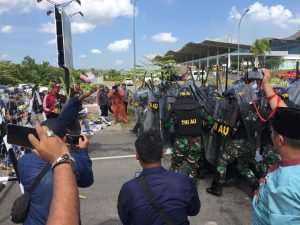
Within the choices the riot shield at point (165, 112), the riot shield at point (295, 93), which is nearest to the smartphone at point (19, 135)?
the riot shield at point (295, 93)

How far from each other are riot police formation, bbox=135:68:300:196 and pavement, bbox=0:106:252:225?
260 mm

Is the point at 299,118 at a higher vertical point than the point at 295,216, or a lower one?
higher

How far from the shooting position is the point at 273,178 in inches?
74.5

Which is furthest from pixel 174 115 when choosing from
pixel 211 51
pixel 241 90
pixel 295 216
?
pixel 211 51

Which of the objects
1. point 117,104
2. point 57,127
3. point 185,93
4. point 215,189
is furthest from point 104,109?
point 57,127

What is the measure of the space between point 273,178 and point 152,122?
573 centimetres

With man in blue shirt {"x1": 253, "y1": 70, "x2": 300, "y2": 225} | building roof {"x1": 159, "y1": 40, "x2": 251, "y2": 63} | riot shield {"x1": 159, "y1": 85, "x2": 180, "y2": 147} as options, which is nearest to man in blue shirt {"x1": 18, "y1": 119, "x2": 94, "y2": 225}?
man in blue shirt {"x1": 253, "y1": 70, "x2": 300, "y2": 225}

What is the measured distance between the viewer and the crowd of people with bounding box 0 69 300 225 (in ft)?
4.62

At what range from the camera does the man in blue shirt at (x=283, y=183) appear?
1.72m

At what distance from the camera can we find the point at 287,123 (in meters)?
1.98

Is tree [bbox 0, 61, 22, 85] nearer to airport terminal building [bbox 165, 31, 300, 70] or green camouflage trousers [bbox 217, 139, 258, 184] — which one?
airport terminal building [bbox 165, 31, 300, 70]

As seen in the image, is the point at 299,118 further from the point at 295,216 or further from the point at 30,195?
the point at 30,195

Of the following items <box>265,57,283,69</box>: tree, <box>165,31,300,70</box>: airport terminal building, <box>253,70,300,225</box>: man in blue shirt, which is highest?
<box>165,31,300,70</box>: airport terminal building

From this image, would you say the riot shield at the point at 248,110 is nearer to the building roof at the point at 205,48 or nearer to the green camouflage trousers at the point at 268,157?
the green camouflage trousers at the point at 268,157
